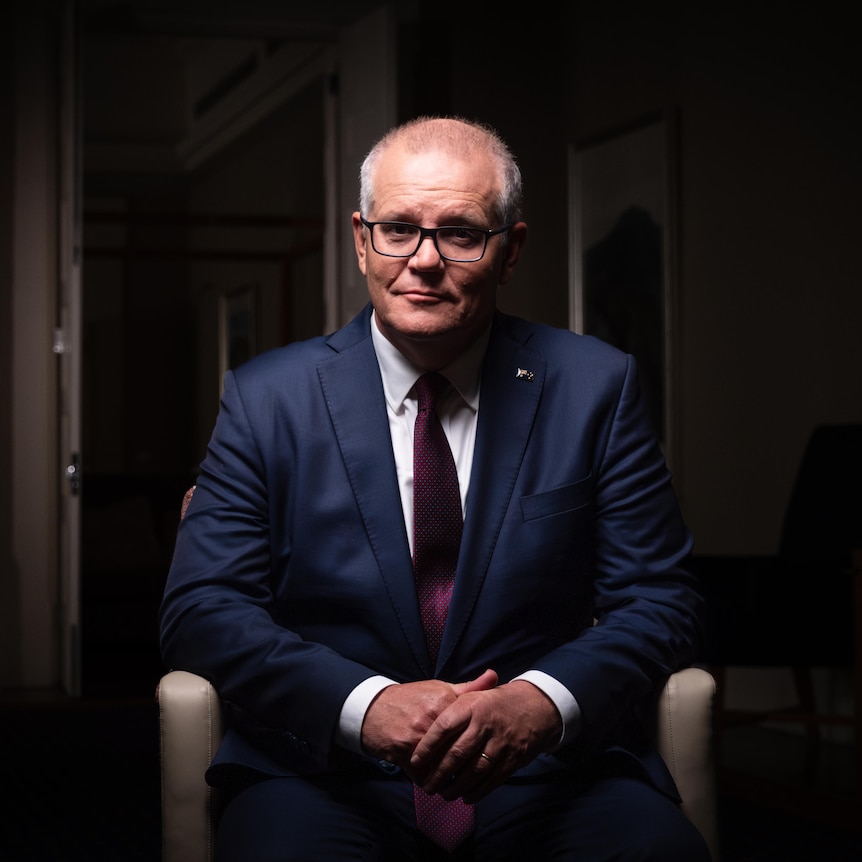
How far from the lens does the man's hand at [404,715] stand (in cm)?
144

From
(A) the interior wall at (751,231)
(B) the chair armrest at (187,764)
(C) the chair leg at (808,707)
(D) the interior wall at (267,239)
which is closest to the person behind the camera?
(B) the chair armrest at (187,764)

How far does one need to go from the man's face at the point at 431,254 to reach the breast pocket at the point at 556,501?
253 mm

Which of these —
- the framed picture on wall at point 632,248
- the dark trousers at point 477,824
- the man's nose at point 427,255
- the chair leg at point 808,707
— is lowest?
the chair leg at point 808,707

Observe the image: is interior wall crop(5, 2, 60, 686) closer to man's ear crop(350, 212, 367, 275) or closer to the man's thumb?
man's ear crop(350, 212, 367, 275)

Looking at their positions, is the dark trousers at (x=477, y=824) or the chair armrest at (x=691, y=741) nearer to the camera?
the dark trousers at (x=477, y=824)

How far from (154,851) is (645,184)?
349cm

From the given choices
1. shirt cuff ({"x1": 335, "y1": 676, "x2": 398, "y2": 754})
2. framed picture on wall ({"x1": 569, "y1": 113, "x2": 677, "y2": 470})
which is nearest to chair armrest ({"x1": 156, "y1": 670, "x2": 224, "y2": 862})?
shirt cuff ({"x1": 335, "y1": 676, "x2": 398, "y2": 754})

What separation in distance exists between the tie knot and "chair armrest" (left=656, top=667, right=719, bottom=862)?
49 cm

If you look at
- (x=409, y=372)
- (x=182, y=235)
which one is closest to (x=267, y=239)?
(x=182, y=235)

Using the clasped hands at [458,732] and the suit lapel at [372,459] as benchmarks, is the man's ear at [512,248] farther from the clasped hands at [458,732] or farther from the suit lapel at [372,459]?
the clasped hands at [458,732]

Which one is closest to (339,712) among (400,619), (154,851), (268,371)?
(400,619)

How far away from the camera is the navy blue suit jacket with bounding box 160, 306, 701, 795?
1544 millimetres

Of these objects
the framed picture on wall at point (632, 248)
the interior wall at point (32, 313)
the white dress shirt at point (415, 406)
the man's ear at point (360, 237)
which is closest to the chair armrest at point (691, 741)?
the white dress shirt at point (415, 406)

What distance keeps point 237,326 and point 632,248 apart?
182 inches
